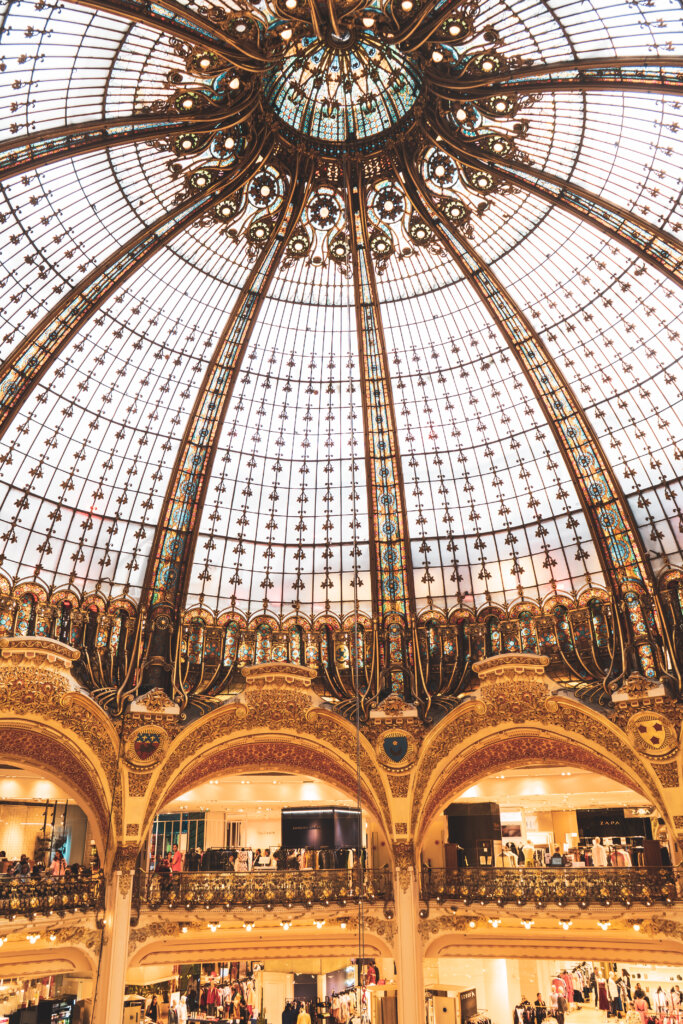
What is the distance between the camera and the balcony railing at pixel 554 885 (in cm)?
2331

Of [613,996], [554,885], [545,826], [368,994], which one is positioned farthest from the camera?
[545,826]

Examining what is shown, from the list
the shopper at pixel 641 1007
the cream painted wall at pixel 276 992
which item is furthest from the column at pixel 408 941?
the shopper at pixel 641 1007

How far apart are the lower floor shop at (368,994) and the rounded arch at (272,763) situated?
5.55 meters

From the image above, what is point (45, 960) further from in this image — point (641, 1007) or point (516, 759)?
point (641, 1007)

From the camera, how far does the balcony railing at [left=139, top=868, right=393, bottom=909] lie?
24703mm

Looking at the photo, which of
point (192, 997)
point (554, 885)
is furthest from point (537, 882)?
point (192, 997)

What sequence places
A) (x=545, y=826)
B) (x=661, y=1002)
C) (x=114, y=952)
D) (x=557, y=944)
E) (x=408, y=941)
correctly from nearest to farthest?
(x=114, y=952)
(x=408, y=941)
(x=557, y=944)
(x=661, y=1002)
(x=545, y=826)

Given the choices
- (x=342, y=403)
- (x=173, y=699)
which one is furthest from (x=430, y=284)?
(x=173, y=699)

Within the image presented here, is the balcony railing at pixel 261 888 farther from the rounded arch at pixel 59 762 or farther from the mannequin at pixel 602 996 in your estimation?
the mannequin at pixel 602 996

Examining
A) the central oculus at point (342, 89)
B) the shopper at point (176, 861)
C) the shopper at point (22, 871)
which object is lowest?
the shopper at point (22, 871)

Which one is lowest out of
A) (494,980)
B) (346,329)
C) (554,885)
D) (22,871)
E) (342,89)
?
(494,980)

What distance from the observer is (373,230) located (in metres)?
24.3

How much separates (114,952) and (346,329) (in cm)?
2019

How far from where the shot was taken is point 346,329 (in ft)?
86.2
